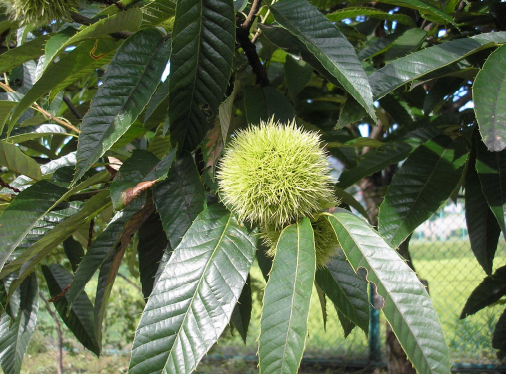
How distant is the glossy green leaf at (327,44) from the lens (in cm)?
64

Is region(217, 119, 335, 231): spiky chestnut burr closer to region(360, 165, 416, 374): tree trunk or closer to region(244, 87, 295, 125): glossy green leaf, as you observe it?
region(244, 87, 295, 125): glossy green leaf

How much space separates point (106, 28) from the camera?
26.9 inches

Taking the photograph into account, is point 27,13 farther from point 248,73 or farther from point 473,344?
point 473,344

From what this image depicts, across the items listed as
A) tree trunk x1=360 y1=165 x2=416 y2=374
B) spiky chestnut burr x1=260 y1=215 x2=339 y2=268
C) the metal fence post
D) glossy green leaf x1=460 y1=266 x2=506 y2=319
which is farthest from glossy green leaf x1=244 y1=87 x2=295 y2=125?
the metal fence post

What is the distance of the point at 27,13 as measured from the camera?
2.34 feet

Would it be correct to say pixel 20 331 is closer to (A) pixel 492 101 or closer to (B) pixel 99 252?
(B) pixel 99 252

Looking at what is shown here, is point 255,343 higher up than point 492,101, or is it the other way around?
point 255,343

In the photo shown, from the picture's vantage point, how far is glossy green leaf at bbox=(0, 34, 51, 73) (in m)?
0.83

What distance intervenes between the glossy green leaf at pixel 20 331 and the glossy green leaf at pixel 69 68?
1.87 ft

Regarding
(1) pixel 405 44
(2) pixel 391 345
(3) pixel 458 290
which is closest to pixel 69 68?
(1) pixel 405 44

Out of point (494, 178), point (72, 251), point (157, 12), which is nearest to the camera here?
point (157, 12)

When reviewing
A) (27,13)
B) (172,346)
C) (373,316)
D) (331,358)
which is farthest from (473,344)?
(27,13)

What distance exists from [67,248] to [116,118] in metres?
0.65

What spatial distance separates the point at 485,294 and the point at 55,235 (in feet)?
4.61
